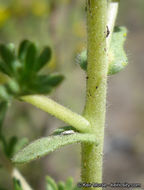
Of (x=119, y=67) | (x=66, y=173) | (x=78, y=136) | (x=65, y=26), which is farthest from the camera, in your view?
(x=66, y=173)

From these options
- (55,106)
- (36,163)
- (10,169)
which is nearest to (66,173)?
(36,163)

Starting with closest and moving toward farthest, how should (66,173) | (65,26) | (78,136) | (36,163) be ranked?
(78,136) < (36,163) < (65,26) < (66,173)

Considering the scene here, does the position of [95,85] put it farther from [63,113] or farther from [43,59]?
[43,59]

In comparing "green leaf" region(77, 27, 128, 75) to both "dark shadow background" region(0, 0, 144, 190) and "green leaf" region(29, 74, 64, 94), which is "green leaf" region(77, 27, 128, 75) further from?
"green leaf" region(29, 74, 64, 94)

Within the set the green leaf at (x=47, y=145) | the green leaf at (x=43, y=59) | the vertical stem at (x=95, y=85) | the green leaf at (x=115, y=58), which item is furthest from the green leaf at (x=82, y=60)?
the green leaf at (x=43, y=59)

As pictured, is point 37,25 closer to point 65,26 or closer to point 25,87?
point 65,26

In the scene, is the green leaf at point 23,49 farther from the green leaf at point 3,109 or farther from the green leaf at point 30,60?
the green leaf at point 3,109

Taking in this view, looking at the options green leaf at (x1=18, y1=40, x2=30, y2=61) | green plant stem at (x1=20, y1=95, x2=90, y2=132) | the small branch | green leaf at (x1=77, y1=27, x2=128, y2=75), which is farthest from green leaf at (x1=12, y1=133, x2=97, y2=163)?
green leaf at (x1=18, y1=40, x2=30, y2=61)
